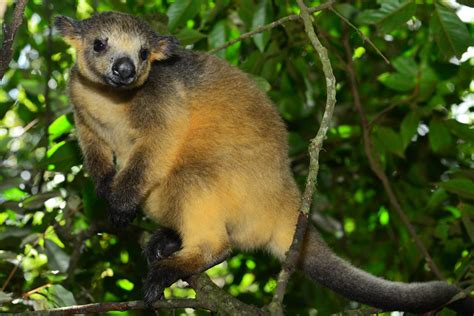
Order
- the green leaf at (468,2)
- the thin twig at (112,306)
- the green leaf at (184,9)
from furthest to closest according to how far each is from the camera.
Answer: the green leaf at (184,9) → the green leaf at (468,2) → the thin twig at (112,306)

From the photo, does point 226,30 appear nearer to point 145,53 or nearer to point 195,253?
point 145,53

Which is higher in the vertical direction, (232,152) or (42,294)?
(232,152)

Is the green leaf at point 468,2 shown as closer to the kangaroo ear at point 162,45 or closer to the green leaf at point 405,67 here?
the green leaf at point 405,67

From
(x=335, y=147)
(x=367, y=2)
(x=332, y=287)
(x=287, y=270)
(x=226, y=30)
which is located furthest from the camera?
(x=335, y=147)

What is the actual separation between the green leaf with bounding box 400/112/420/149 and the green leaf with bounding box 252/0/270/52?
1225 mm

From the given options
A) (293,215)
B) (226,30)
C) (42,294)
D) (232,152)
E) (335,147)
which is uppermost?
(226,30)

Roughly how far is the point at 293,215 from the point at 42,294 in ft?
5.54

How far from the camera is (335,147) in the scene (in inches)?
276

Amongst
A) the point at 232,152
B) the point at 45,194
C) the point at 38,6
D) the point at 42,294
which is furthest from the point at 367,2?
the point at 42,294

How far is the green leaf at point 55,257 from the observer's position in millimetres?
4798

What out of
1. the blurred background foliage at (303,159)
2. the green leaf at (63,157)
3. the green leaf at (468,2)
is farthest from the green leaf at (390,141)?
the green leaf at (63,157)

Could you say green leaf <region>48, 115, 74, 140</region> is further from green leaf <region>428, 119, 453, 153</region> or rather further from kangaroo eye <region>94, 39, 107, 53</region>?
green leaf <region>428, 119, 453, 153</region>

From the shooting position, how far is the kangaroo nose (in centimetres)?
454

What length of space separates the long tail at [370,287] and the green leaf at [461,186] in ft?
2.51
